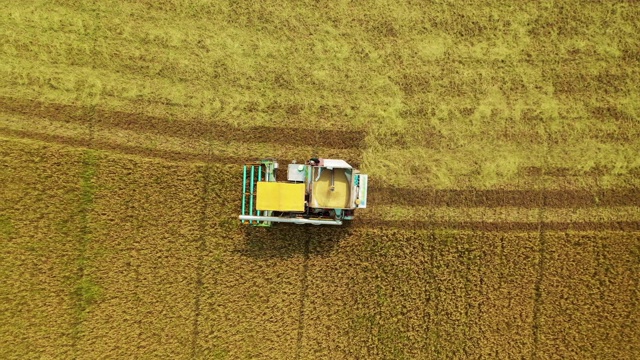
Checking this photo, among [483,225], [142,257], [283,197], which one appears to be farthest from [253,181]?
[483,225]

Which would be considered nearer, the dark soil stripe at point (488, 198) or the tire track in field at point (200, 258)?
the tire track in field at point (200, 258)

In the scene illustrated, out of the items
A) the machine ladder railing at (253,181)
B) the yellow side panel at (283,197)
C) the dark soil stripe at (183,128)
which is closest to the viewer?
the yellow side panel at (283,197)

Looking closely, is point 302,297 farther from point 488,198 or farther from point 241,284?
point 488,198

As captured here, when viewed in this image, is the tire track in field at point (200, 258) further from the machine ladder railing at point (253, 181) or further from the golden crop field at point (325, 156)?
the machine ladder railing at point (253, 181)

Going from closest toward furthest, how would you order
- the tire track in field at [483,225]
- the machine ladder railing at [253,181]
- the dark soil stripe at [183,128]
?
the machine ladder railing at [253,181]
the dark soil stripe at [183,128]
the tire track in field at [483,225]

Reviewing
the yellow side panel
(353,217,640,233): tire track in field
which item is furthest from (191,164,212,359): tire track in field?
(353,217,640,233): tire track in field

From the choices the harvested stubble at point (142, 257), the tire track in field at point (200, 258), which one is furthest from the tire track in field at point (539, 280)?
the harvested stubble at point (142, 257)

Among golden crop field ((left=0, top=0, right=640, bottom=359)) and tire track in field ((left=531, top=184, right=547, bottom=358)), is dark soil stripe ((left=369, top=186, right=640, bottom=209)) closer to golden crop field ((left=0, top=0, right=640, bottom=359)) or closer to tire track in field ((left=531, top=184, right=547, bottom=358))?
golden crop field ((left=0, top=0, right=640, bottom=359))
